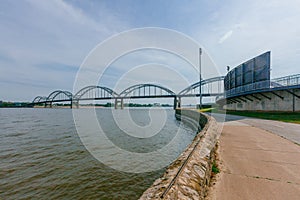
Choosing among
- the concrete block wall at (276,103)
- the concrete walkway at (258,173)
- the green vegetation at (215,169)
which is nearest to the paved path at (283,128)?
the concrete walkway at (258,173)

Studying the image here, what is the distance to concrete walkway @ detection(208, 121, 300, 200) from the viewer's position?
133 inches

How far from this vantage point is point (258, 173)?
14.2 feet

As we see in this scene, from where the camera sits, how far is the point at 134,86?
115125 mm

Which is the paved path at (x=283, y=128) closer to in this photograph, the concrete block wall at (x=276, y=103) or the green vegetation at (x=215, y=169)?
the green vegetation at (x=215, y=169)

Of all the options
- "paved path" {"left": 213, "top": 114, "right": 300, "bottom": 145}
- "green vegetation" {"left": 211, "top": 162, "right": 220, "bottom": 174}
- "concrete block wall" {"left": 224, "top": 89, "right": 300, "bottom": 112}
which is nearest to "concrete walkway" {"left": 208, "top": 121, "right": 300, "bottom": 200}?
"green vegetation" {"left": 211, "top": 162, "right": 220, "bottom": 174}

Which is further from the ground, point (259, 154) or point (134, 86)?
point (134, 86)

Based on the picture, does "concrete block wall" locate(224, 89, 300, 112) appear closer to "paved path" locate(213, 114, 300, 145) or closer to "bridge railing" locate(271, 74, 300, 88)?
"bridge railing" locate(271, 74, 300, 88)

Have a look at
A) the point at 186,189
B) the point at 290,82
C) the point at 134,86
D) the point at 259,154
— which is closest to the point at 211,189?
the point at 186,189

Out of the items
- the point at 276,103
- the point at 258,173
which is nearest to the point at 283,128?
the point at 258,173

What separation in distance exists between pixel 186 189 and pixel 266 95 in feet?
95.6

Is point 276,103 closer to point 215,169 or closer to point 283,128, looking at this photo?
point 283,128

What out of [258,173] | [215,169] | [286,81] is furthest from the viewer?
[286,81]

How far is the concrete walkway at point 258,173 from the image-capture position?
3.38 metres

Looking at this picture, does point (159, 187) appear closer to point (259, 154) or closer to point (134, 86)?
point (259, 154)
